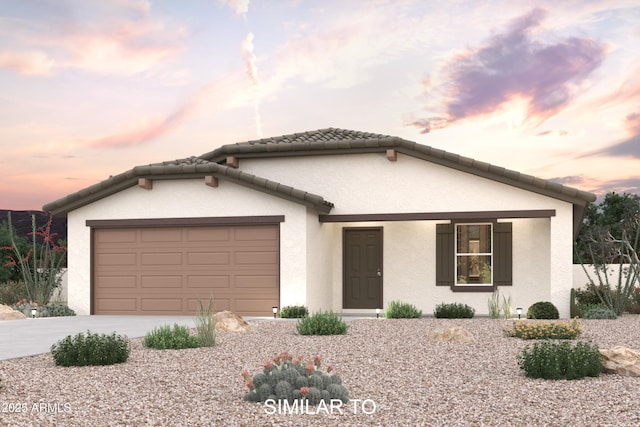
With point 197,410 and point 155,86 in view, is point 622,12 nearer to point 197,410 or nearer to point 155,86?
point 155,86

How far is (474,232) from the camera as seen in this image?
20.2 m

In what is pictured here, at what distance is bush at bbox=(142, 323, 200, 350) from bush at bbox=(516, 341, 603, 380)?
205 inches

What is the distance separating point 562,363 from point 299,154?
41.3 feet

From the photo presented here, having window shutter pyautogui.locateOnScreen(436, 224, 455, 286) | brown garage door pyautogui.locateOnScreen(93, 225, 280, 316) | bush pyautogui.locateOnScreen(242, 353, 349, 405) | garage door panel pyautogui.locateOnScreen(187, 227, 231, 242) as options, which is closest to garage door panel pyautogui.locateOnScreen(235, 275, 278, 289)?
brown garage door pyautogui.locateOnScreen(93, 225, 280, 316)

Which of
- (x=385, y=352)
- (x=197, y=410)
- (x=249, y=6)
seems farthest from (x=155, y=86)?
(x=197, y=410)

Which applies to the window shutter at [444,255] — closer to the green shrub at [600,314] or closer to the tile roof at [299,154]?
the tile roof at [299,154]

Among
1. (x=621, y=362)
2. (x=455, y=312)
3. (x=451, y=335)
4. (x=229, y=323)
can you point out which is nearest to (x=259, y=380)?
(x=621, y=362)

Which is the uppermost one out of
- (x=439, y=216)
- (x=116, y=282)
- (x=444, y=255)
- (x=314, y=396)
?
(x=439, y=216)

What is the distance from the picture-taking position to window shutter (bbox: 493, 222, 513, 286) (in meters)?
19.8

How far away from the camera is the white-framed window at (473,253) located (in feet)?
66.1

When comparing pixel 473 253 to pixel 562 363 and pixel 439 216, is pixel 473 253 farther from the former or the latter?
pixel 562 363

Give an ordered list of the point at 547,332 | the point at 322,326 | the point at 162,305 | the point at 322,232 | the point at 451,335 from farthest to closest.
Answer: the point at 322,232 < the point at 162,305 < the point at 322,326 < the point at 547,332 < the point at 451,335

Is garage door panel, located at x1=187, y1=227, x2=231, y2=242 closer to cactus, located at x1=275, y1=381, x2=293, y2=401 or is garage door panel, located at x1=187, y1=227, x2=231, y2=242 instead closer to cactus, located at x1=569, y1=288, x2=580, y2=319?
cactus, located at x1=569, y1=288, x2=580, y2=319

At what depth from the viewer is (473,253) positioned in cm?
2016
